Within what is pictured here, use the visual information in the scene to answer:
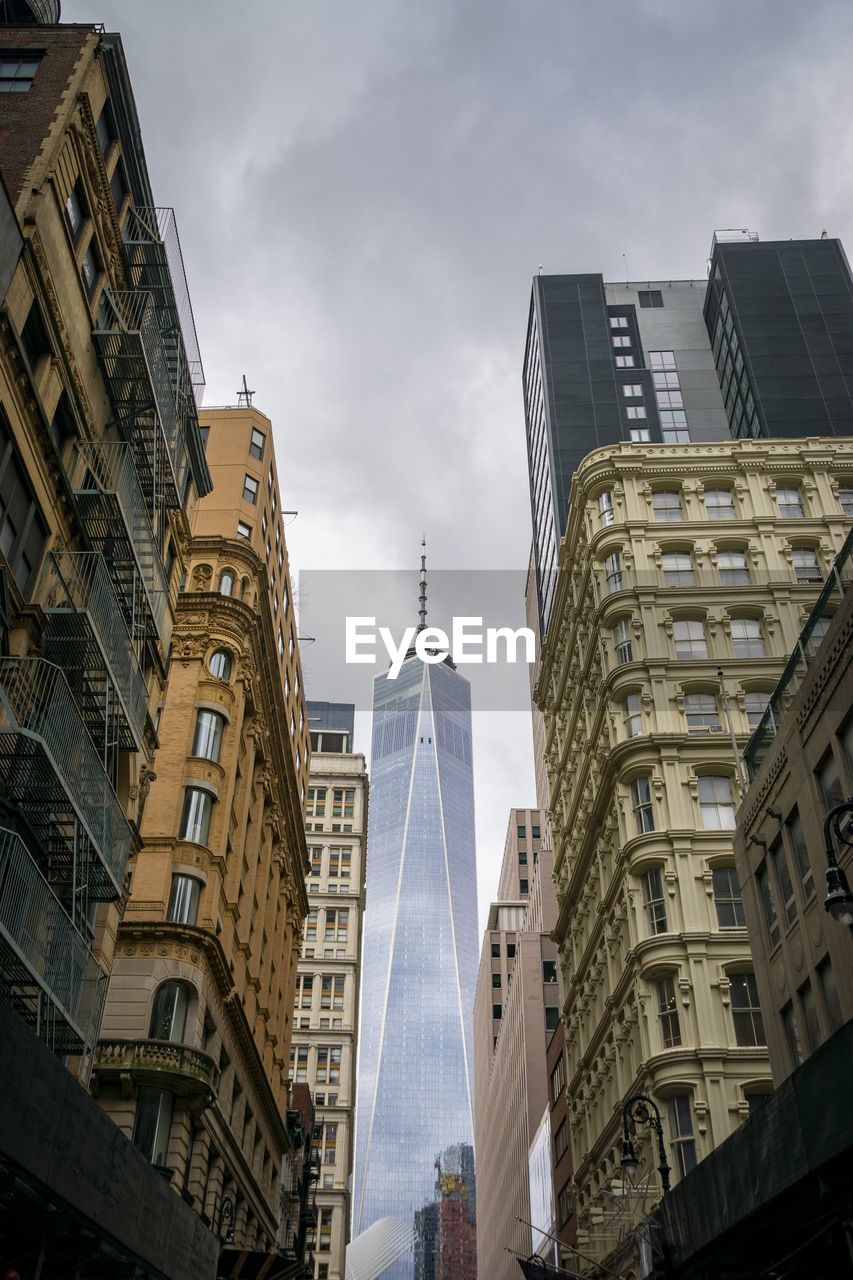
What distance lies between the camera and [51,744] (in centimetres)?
1978

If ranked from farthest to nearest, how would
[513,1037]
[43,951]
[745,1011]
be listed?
[513,1037] → [745,1011] → [43,951]

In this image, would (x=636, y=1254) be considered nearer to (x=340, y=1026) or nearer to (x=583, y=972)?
(x=583, y=972)

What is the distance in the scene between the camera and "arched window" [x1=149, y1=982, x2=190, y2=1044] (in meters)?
36.2

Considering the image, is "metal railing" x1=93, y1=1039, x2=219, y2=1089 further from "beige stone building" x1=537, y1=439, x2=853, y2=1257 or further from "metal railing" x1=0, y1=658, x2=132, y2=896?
"beige stone building" x1=537, y1=439, x2=853, y2=1257

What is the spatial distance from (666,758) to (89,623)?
28.4 metres

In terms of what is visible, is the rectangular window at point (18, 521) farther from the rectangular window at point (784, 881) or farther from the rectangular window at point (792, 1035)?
the rectangular window at point (792, 1035)

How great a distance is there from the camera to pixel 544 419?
91.2 metres

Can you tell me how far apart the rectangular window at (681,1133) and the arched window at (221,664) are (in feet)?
75.9

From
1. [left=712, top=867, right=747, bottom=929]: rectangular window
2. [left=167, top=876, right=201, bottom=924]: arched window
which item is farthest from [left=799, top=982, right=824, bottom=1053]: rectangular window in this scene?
[left=167, top=876, right=201, bottom=924]: arched window

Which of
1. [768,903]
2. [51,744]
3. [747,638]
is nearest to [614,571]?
[747,638]

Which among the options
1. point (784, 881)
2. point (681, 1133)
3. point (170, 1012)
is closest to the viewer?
point (784, 881)

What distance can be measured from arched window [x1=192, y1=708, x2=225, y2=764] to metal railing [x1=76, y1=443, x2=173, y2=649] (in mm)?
14308

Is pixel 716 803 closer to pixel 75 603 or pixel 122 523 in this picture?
pixel 122 523

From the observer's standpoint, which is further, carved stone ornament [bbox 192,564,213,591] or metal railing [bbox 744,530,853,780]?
carved stone ornament [bbox 192,564,213,591]
